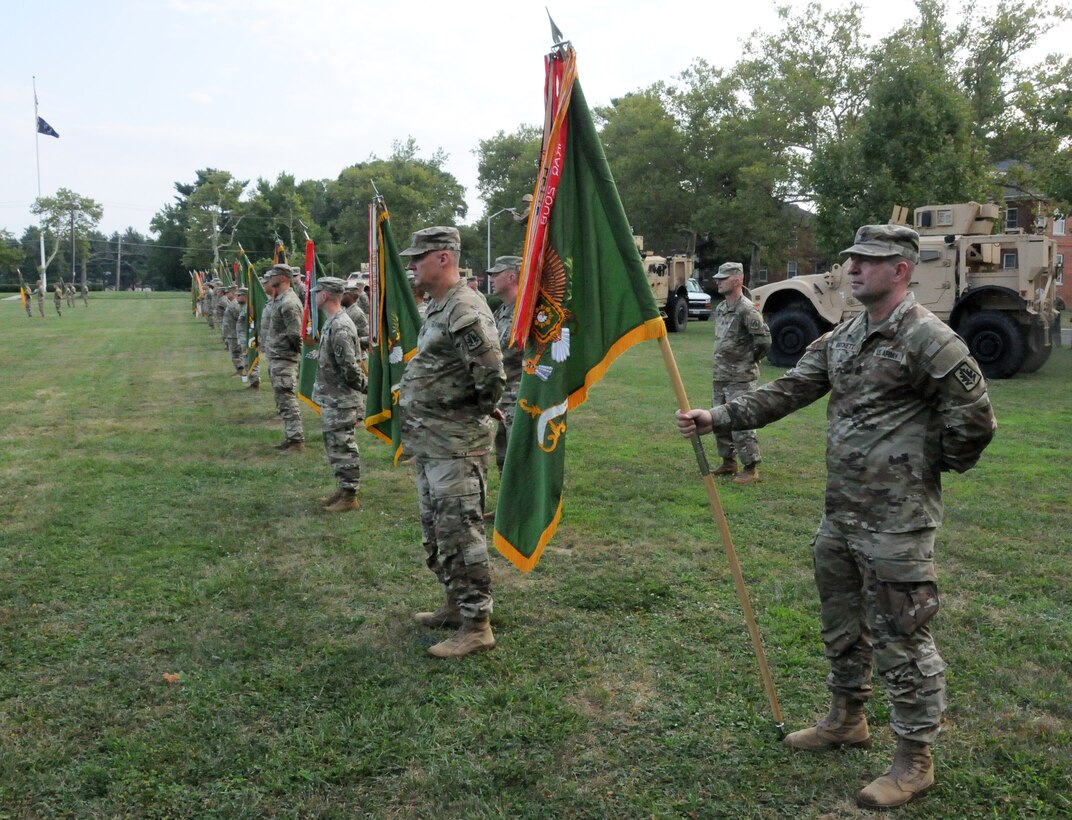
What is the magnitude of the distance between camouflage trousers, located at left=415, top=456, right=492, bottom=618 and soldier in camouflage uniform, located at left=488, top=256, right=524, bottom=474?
7.36 feet

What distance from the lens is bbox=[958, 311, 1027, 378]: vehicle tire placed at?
16203 millimetres

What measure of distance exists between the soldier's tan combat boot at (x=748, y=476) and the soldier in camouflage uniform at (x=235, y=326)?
11.4m

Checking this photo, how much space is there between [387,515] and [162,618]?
2.53 meters

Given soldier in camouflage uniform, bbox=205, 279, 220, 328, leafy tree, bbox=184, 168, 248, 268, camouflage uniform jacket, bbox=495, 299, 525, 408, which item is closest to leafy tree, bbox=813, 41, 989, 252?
camouflage uniform jacket, bbox=495, 299, 525, 408

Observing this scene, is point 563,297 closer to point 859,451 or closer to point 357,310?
point 859,451

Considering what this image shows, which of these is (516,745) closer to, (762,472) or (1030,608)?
(1030,608)

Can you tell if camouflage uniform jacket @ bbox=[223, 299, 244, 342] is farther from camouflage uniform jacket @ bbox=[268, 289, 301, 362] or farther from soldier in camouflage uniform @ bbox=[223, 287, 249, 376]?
camouflage uniform jacket @ bbox=[268, 289, 301, 362]

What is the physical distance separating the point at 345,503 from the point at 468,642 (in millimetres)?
3467

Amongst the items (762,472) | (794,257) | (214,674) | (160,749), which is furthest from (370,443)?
(794,257)

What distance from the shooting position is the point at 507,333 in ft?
26.8

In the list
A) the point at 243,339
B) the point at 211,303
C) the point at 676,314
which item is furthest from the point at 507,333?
the point at 211,303

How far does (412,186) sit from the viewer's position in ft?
215

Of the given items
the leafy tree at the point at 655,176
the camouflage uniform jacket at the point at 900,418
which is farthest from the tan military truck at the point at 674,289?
the camouflage uniform jacket at the point at 900,418

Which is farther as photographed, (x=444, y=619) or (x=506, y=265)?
(x=506, y=265)
